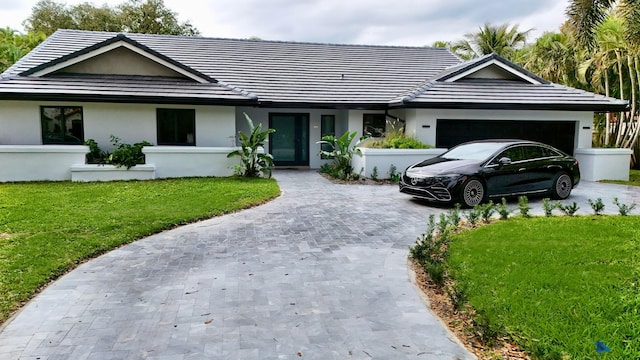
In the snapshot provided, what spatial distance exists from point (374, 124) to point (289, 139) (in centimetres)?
363

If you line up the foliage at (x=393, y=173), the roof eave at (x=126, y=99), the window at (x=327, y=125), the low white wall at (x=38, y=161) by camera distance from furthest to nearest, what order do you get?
the window at (x=327, y=125) → the foliage at (x=393, y=173) → the roof eave at (x=126, y=99) → the low white wall at (x=38, y=161)

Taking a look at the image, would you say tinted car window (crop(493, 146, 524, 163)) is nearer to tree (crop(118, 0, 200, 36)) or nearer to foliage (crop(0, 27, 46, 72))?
foliage (crop(0, 27, 46, 72))

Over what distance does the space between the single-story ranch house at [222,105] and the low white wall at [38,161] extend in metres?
0.03

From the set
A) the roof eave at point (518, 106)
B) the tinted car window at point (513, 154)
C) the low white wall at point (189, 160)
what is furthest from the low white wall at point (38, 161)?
the tinted car window at point (513, 154)

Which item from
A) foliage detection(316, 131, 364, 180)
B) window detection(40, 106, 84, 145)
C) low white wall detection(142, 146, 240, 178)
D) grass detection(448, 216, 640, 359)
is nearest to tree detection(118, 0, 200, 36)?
window detection(40, 106, 84, 145)

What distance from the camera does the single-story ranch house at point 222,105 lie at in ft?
48.1

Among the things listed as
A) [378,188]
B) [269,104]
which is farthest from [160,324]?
[269,104]

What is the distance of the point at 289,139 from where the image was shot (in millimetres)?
19500

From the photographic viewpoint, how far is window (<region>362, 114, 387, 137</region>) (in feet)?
61.7

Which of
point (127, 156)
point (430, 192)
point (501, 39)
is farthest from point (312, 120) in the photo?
point (501, 39)

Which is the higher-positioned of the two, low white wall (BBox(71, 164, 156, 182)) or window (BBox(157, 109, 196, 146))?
window (BBox(157, 109, 196, 146))

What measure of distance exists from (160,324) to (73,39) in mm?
19749

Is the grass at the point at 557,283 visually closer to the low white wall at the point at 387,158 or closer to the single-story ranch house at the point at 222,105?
the low white wall at the point at 387,158

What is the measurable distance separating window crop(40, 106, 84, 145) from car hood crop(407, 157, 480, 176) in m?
11.1
